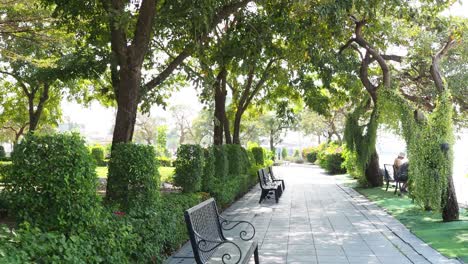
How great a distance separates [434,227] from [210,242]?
19.2 feet

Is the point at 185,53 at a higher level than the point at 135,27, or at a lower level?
lower

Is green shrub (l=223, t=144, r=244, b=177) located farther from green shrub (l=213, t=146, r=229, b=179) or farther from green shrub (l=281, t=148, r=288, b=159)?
green shrub (l=281, t=148, r=288, b=159)

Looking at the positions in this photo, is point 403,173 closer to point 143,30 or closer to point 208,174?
point 208,174

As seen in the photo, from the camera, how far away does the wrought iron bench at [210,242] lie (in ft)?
18.1

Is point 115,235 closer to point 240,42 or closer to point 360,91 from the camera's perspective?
point 240,42

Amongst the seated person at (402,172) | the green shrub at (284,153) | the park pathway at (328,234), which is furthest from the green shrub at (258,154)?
the green shrub at (284,153)

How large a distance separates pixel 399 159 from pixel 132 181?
12.8 m

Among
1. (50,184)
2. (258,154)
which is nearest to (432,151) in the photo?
(50,184)

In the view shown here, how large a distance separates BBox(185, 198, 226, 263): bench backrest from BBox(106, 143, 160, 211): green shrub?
0.89 m

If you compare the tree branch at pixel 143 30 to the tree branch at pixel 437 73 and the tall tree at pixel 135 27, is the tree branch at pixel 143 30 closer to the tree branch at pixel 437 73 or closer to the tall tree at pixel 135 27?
the tall tree at pixel 135 27

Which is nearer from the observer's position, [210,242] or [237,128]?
[210,242]

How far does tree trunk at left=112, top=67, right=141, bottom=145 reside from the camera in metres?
8.59

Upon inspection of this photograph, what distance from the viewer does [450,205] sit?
34.3 feet

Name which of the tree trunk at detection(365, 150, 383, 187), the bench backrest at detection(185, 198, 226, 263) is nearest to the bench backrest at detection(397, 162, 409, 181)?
the tree trunk at detection(365, 150, 383, 187)
